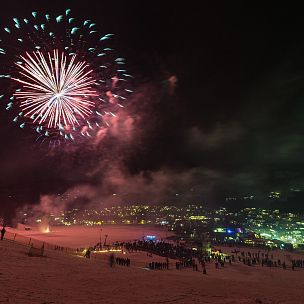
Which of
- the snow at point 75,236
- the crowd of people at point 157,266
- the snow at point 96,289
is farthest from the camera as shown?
the snow at point 75,236

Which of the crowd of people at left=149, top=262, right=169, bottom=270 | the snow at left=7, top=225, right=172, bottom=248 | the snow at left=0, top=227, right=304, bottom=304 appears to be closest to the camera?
the snow at left=0, top=227, right=304, bottom=304

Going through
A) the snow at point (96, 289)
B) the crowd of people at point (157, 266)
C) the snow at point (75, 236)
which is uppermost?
the snow at point (75, 236)

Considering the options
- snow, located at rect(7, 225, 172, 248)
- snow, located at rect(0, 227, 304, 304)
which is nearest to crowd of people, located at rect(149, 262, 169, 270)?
snow, located at rect(0, 227, 304, 304)

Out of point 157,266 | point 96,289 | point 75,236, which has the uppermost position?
point 75,236

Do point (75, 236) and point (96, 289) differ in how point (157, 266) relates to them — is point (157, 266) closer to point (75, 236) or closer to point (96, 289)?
point (96, 289)

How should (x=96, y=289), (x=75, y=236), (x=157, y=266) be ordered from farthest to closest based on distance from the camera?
(x=75, y=236), (x=157, y=266), (x=96, y=289)

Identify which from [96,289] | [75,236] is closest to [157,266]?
[96,289]

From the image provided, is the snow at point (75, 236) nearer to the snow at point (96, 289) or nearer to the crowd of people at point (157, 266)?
the crowd of people at point (157, 266)

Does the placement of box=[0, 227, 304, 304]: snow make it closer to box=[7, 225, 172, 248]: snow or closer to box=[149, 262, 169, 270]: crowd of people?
box=[149, 262, 169, 270]: crowd of people

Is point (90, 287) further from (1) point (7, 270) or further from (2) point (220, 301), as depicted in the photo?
(2) point (220, 301)

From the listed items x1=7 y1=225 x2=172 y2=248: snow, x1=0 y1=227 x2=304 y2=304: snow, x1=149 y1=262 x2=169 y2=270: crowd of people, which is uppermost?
x1=7 y1=225 x2=172 y2=248: snow

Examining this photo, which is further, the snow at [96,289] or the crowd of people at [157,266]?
the crowd of people at [157,266]

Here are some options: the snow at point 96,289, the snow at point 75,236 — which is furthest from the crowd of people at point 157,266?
the snow at point 75,236

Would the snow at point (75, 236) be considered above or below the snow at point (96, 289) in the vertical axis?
above
